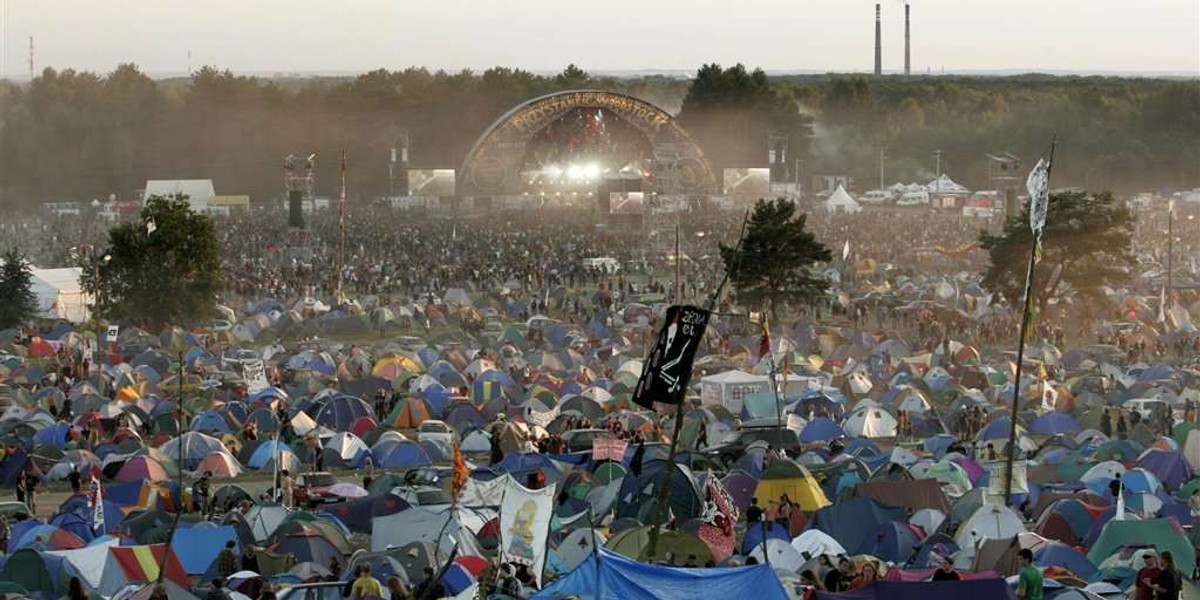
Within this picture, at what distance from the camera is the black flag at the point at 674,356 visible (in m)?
11.0

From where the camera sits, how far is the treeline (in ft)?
340

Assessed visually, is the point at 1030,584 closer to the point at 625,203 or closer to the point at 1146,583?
the point at 1146,583

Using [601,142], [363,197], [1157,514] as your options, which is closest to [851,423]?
[1157,514]

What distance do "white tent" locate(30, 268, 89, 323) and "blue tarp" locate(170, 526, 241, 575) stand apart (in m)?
28.8

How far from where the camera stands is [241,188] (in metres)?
108

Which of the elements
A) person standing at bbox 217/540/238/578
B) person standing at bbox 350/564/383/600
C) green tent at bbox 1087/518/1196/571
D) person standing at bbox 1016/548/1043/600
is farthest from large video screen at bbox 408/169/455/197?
person standing at bbox 1016/548/1043/600

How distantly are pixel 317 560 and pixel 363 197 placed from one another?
297ft

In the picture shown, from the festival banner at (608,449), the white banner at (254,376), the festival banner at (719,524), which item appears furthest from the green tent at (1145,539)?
the white banner at (254,376)

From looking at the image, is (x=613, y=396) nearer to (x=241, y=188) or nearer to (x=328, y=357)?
(x=328, y=357)

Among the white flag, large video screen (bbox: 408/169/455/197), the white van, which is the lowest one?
the white van

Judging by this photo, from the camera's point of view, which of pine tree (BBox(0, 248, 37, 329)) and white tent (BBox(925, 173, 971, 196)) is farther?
white tent (BBox(925, 173, 971, 196))

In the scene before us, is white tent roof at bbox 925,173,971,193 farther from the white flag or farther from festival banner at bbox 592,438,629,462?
the white flag

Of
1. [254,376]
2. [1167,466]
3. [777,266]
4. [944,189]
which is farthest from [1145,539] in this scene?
[944,189]

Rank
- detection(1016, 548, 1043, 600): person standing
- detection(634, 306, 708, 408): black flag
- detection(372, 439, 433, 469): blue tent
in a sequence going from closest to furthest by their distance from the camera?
detection(634, 306, 708, 408): black flag, detection(1016, 548, 1043, 600): person standing, detection(372, 439, 433, 469): blue tent
